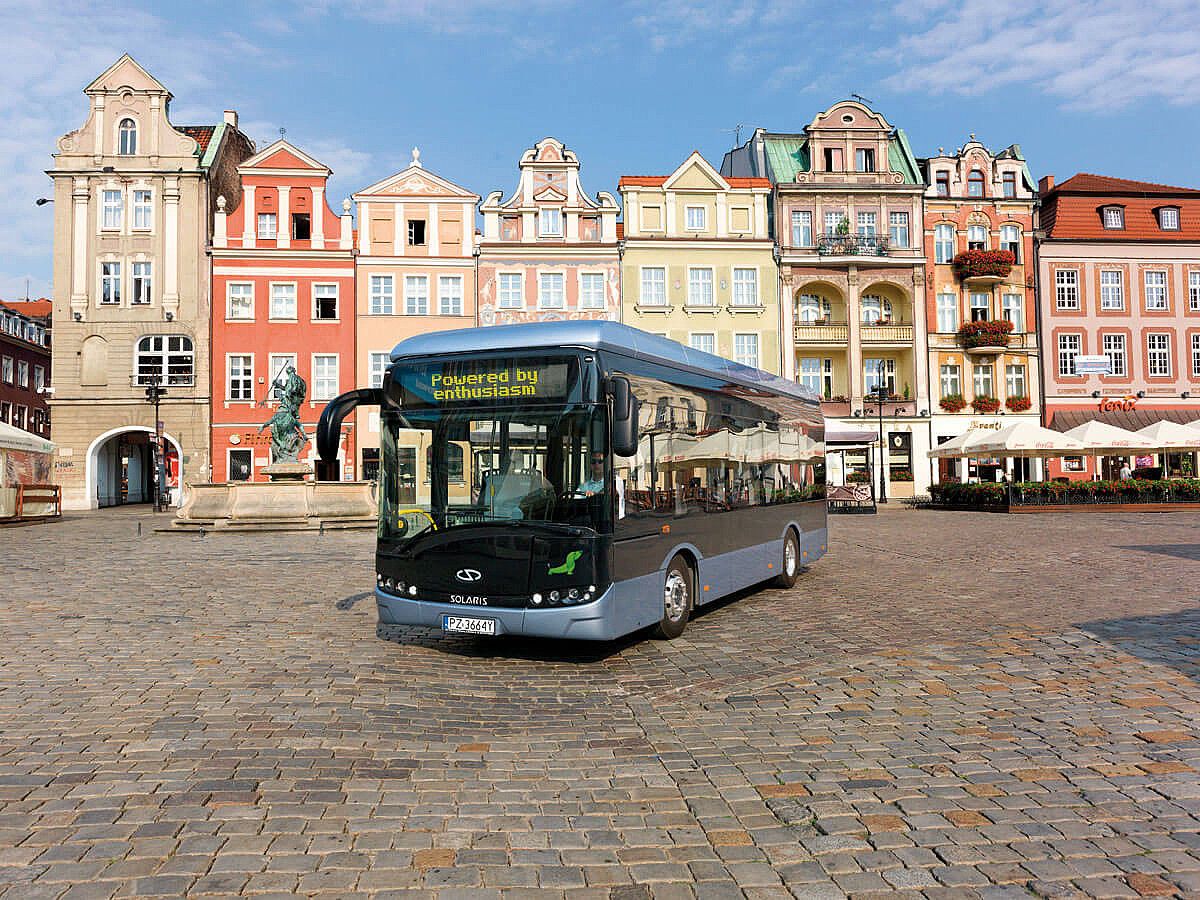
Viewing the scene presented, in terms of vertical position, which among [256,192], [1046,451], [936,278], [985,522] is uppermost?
[256,192]

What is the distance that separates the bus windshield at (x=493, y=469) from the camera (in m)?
7.62

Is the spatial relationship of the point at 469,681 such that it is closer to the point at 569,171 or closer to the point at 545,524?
the point at 545,524

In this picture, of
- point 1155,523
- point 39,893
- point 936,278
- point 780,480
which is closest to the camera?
point 39,893

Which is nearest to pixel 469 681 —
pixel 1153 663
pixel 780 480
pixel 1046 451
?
pixel 1153 663

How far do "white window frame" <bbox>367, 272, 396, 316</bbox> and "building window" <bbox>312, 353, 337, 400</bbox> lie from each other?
113 inches

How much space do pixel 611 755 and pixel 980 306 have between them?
45.2m

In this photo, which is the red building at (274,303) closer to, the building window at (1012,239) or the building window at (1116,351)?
the building window at (1012,239)

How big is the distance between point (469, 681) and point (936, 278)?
141 ft

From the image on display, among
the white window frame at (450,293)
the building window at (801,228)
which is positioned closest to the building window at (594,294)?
the white window frame at (450,293)

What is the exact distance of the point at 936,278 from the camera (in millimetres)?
45500

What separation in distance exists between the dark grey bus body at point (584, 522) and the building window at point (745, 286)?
116 feet

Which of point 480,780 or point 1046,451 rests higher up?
point 1046,451

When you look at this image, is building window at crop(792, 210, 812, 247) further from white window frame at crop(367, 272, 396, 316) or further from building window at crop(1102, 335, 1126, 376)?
white window frame at crop(367, 272, 396, 316)

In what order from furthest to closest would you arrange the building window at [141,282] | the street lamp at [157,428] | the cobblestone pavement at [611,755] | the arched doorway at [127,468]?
the building window at [141,282]
the arched doorway at [127,468]
the street lamp at [157,428]
the cobblestone pavement at [611,755]
